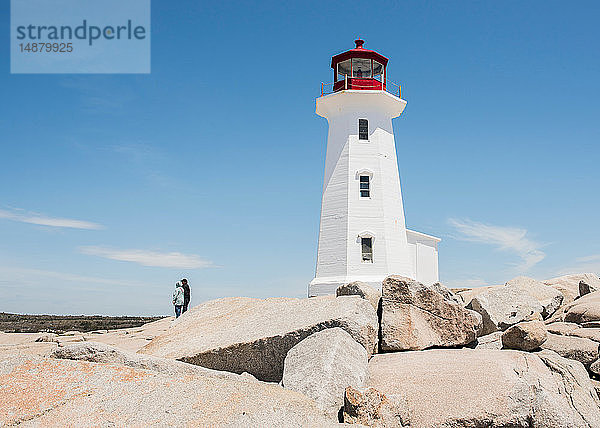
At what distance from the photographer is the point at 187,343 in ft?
23.4

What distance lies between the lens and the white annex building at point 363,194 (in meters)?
20.5

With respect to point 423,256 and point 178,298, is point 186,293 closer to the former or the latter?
point 178,298

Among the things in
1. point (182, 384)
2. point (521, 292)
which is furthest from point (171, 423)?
point (521, 292)

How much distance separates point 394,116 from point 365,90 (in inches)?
79.2

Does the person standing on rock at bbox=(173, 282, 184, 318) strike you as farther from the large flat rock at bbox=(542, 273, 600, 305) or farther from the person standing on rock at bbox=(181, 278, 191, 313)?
the large flat rock at bbox=(542, 273, 600, 305)

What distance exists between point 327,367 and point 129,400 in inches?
Result: 75.8

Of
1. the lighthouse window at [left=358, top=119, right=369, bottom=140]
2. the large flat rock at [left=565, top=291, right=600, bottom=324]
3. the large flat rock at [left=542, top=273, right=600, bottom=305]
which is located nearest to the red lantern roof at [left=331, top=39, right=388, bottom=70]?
the lighthouse window at [left=358, top=119, right=369, bottom=140]

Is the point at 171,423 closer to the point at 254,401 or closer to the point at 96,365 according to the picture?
the point at 254,401

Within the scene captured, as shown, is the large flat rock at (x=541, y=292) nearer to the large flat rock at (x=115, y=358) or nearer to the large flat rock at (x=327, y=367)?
the large flat rock at (x=327, y=367)

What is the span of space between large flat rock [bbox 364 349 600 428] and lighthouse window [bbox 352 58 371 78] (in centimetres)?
1953

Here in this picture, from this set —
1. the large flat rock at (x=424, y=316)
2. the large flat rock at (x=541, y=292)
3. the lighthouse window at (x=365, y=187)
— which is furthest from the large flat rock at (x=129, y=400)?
the lighthouse window at (x=365, y=187)

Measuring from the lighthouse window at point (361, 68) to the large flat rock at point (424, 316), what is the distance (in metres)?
17.7

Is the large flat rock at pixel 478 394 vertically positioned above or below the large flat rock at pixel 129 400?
below

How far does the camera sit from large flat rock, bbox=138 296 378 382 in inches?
250
